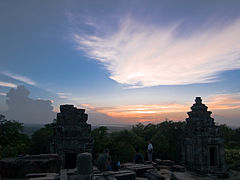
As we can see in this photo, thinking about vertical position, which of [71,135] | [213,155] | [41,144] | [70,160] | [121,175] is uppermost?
[71,135]

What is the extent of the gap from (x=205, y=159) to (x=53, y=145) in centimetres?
1034

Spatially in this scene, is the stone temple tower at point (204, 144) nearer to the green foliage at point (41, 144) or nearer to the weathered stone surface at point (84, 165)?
the weathered stone surface at point (84, 165)

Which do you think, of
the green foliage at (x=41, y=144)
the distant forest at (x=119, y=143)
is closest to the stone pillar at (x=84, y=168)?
the distant forest at (x=119, y=143)

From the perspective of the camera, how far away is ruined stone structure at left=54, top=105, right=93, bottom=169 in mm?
12250

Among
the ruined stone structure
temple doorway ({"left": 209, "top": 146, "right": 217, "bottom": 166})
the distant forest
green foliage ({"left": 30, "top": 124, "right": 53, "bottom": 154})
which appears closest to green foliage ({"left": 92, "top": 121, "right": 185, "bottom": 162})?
the distant forest

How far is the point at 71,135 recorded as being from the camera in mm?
12438

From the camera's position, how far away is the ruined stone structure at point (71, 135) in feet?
40.2

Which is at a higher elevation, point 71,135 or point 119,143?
point 71,135

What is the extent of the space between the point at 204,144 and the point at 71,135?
9.25 m

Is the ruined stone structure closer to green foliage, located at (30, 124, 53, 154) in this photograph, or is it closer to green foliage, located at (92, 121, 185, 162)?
green foliage, located at (92, 121, 185, 162)

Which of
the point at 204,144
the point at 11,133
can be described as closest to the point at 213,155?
the point at 204,144

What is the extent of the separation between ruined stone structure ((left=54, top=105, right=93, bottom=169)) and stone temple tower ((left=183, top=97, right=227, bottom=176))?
763 cm

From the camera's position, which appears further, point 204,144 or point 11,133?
point 11,133

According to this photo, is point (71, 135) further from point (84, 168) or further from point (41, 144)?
point (41, 144)
